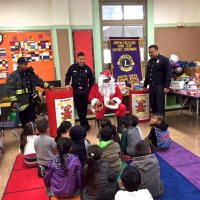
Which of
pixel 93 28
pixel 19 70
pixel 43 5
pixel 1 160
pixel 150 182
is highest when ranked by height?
pixel 43 5

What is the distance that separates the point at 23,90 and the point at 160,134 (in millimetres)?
2291

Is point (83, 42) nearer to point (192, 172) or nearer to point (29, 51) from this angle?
point (29, 51)

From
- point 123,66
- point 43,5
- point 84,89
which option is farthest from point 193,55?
point 43,5

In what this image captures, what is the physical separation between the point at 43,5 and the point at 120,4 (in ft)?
Answer: 5.91

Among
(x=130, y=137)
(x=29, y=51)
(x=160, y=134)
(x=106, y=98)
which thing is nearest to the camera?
(x=130, y=137)

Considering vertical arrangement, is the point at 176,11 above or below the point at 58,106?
above

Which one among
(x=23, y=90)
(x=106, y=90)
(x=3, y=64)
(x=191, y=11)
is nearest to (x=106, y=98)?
(x=106, y=90)

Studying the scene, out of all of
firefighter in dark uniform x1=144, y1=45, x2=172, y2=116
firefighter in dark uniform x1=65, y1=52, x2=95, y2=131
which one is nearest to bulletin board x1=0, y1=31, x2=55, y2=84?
firefighter in dark uniform x1=65, y1=52, x2=95, y2=131

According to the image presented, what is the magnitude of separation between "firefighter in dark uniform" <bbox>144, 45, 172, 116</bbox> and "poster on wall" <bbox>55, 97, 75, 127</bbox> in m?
1.64

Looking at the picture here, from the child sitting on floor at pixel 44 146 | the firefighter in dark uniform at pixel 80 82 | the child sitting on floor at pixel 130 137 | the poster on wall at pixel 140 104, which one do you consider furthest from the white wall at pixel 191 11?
the child sitting on floor at pixel 44 146

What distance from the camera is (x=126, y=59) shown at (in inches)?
243

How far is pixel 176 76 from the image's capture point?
18.4ft

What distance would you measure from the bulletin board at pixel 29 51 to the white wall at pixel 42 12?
0.26 m

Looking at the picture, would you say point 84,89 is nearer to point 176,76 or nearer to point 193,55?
point 176,76
